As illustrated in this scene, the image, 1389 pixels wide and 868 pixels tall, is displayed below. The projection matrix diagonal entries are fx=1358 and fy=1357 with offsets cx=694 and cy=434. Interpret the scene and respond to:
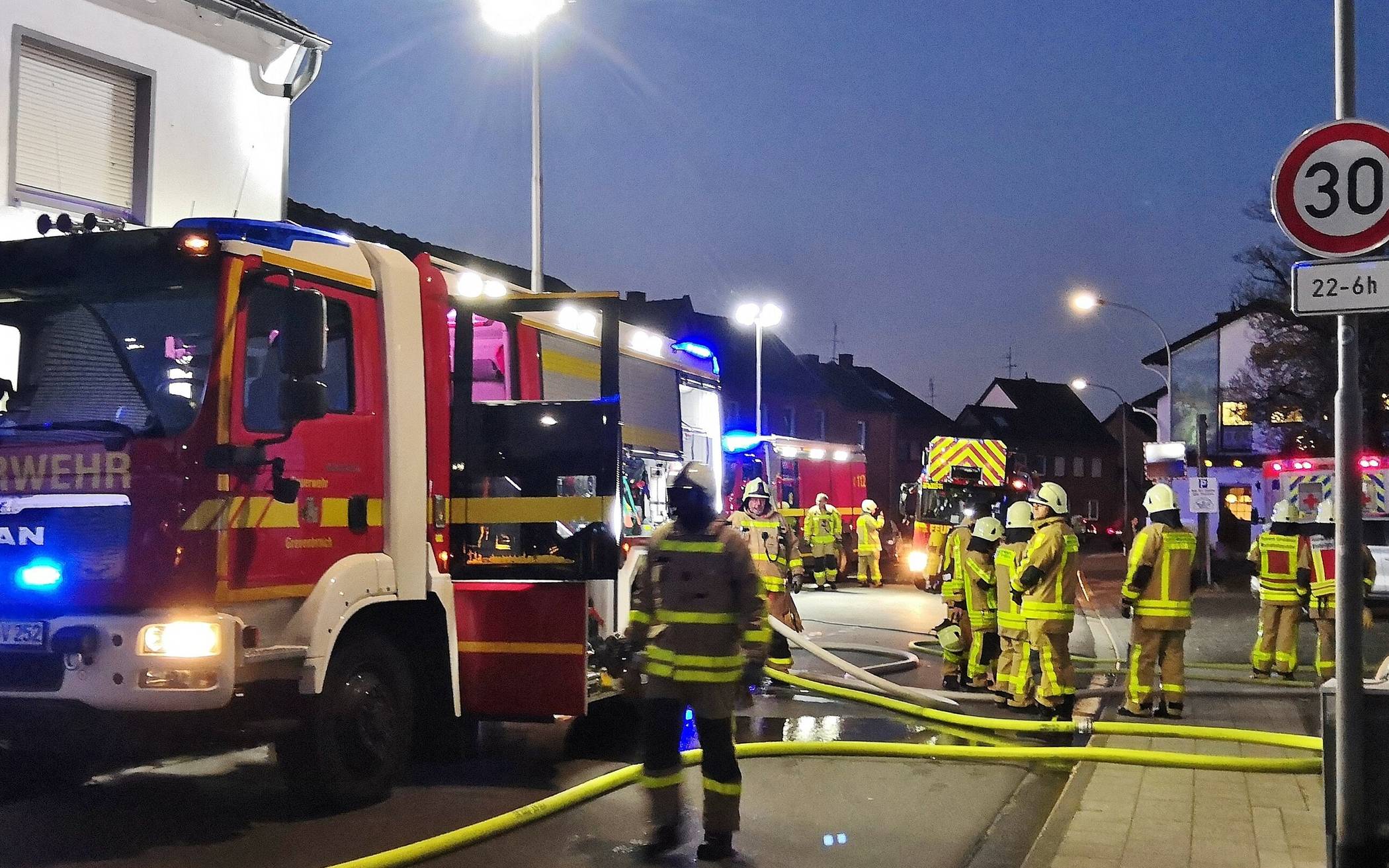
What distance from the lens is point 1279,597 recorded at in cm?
1231

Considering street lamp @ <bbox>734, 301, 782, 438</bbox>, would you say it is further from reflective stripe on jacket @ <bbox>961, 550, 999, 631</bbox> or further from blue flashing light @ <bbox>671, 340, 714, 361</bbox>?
reflective stripe on jacket @ <bbox>961, 550, 999, 631</bbox>

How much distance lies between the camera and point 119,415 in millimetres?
6148

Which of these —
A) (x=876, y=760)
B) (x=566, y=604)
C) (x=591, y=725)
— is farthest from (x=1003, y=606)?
(x=566, y=604)

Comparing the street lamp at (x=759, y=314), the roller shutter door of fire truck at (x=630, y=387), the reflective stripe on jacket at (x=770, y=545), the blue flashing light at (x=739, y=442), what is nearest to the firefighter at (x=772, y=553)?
the reflective stripe on jacket at (x=770, y=545)

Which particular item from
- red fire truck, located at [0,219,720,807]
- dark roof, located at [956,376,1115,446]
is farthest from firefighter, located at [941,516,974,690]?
dark roof, located at [956,376,1115,446]

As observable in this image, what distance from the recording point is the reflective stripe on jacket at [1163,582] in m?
9.88

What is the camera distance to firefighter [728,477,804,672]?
38.5ft

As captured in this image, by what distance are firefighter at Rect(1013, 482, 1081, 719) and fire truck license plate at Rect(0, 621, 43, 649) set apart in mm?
6179

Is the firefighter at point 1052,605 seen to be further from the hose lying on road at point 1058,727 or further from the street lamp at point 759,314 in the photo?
the street lamp at point 759,314

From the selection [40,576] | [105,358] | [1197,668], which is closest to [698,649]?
[40,576]

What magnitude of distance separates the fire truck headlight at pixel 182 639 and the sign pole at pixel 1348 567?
456cm

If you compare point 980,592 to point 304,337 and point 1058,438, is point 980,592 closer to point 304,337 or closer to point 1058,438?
point 304,337

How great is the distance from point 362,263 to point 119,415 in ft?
5.09

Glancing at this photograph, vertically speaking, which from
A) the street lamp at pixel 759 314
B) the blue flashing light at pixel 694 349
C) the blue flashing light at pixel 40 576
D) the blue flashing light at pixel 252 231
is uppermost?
the street lamp at pixel 759 314
